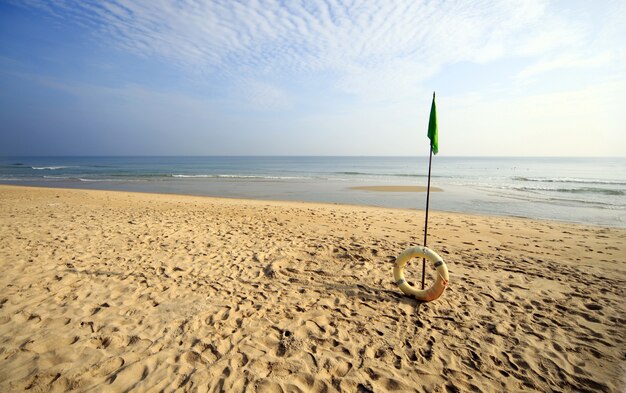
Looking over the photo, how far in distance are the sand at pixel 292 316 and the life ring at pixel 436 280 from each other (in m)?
0.18

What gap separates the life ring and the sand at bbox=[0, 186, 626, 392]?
7.1 inches

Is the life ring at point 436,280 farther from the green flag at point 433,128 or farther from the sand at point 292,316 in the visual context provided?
the green flag at point 433,128

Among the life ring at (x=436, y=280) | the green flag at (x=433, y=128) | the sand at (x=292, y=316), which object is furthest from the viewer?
the green flag at (x=433, y=128)

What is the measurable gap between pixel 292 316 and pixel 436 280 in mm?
2314

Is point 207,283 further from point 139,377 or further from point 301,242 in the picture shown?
point 301,242

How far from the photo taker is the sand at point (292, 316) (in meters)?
3.00

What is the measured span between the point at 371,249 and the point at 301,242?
6.02ft

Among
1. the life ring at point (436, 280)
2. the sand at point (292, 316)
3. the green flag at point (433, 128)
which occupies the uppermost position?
the green flag at point (433, 128)

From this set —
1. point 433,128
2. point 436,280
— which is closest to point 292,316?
point 436,280

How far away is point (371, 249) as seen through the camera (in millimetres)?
6977

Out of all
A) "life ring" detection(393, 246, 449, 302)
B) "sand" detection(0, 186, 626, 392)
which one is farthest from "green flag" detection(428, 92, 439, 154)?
"sand" detection(0, 186, 626, 392)

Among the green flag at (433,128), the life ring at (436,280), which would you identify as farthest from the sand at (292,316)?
the green flag at (433,128)

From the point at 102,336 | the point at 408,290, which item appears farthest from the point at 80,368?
the point at 408,290

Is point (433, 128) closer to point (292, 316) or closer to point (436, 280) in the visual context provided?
point (436, 280)
